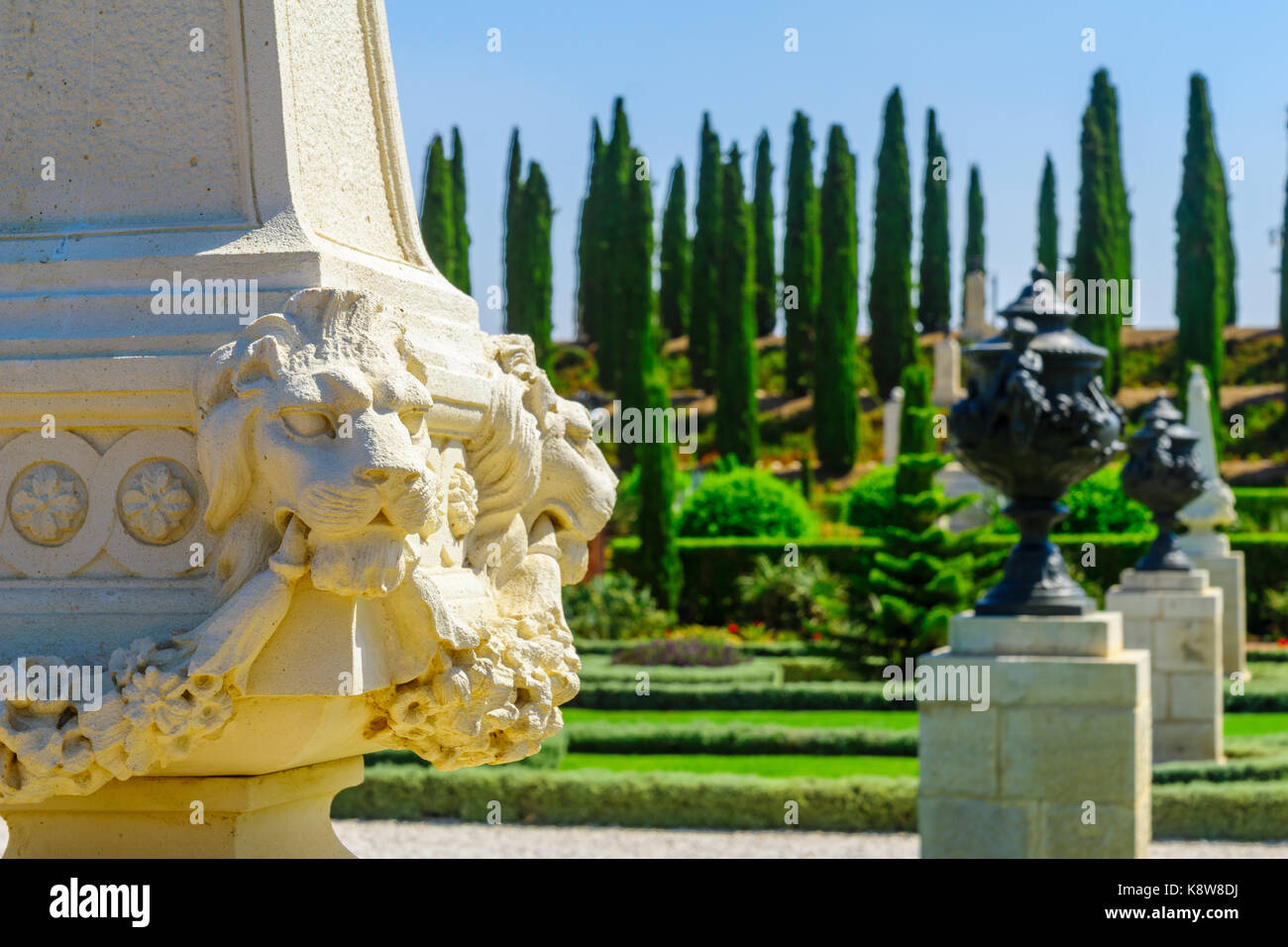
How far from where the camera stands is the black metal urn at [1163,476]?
10.5m

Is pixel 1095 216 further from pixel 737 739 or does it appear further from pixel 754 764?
pixel 754 764

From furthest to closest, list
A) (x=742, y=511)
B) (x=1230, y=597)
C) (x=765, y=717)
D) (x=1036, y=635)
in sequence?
(x=742, y=511) → (x=1230, y=597) → (x=765, y=717) → (x=1036, y=635)

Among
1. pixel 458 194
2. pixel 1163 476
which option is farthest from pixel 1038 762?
pixel 458 194

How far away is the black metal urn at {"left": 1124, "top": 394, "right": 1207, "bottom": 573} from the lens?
413 inches

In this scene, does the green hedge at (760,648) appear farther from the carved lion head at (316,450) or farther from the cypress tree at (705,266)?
the cypress tree at (705,266)

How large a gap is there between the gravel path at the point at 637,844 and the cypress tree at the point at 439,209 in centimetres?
1989

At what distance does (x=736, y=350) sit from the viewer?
29906mm

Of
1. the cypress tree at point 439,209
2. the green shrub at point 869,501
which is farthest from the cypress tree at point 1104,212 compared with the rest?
the cypress tree at point 439,209

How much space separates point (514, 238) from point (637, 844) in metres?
26.1

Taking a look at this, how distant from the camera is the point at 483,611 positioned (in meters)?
2.38
